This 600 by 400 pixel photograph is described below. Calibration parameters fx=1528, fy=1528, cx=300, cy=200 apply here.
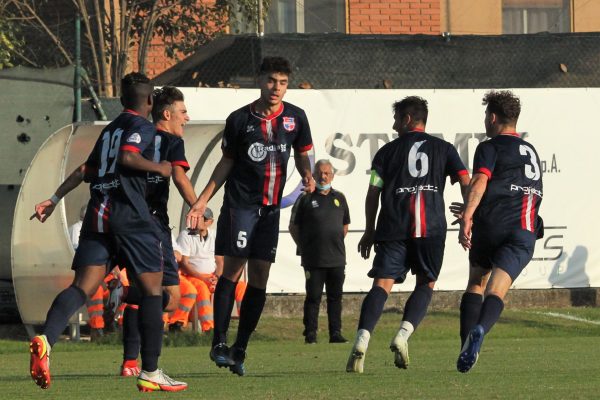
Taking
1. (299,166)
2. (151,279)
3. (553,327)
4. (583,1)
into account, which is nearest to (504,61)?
(553,327)

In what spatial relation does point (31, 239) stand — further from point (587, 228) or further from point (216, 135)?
point (587, 228)

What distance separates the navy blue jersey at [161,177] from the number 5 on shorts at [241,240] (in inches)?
20.6

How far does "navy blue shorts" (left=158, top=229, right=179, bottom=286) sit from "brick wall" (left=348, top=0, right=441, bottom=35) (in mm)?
15167

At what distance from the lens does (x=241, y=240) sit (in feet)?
33.0

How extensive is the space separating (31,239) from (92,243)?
8598 millimetres

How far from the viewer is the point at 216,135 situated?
734 inches

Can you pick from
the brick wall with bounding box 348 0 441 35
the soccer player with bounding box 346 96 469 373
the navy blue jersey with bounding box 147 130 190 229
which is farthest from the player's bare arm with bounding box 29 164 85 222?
the brick wall with bounding box 348 0 441 35

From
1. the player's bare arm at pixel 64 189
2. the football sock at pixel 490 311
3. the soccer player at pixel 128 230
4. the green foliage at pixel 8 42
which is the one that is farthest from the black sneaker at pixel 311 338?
the soccer player at pixel 128 230

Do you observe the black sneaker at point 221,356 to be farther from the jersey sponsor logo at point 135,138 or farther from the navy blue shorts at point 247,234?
the jersey sponsor logo at point 135,138

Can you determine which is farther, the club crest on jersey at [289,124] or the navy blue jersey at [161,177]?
the club crest on jersey at [289,124]

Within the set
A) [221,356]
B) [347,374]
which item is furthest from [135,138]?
[347,374]

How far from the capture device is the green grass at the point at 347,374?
8.77 meters

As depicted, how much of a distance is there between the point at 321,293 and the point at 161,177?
753 centimetres

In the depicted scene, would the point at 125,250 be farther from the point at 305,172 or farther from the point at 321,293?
the point at 321,293
